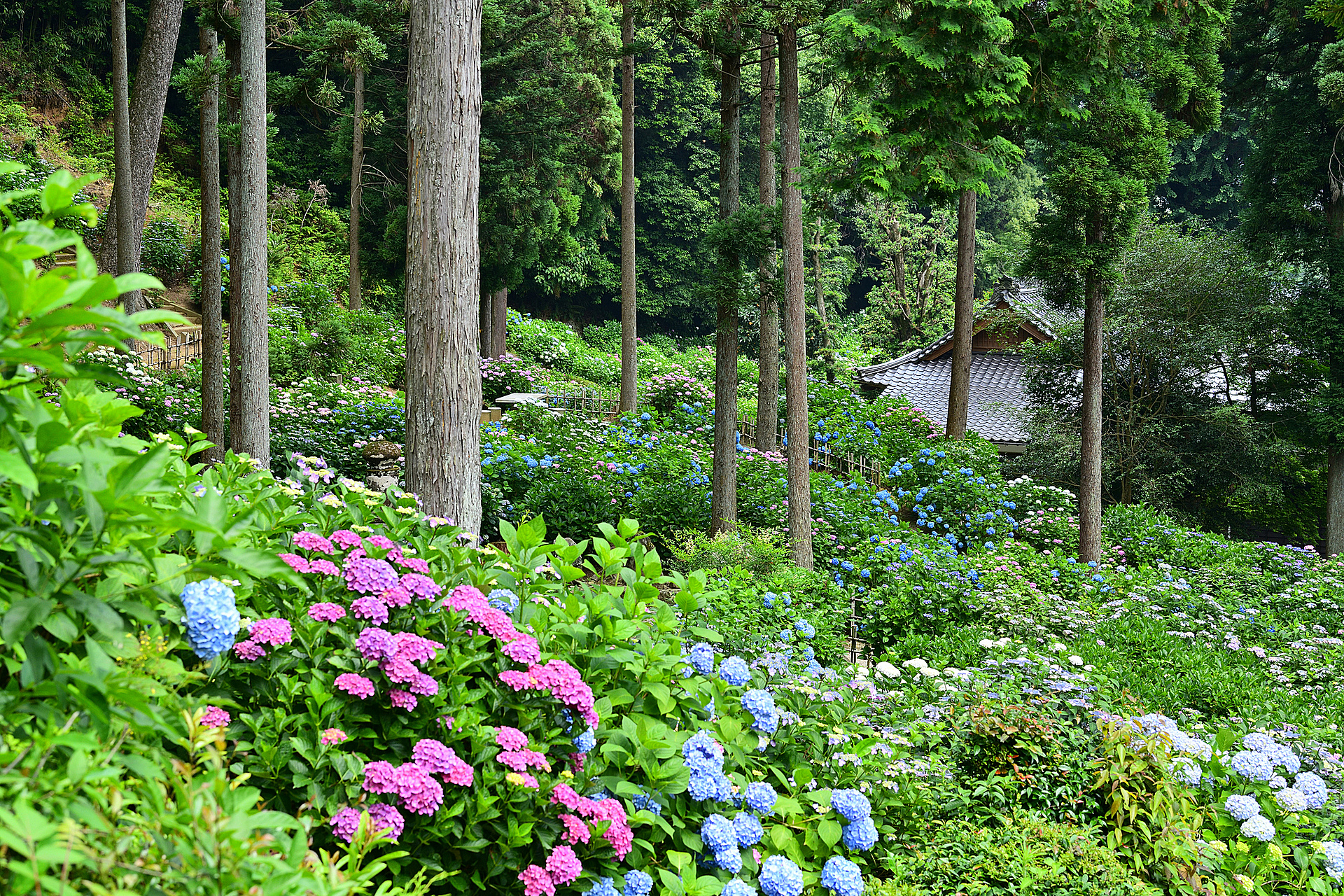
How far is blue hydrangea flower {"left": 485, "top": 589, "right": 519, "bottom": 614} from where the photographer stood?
88.3 inches

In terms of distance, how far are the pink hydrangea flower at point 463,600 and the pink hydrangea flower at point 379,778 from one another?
396 mm

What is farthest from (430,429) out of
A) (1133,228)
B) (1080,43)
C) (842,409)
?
(842,409)

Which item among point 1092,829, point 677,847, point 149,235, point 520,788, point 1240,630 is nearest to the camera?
point 520,788

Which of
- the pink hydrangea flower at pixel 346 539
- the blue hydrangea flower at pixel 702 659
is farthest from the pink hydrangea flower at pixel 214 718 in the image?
the blue hydrangea flower at pixel 702 659

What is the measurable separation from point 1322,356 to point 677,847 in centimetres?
1572

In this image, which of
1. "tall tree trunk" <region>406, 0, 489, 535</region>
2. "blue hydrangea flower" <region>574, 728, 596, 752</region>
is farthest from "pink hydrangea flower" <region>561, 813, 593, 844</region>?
"tall tree trunk" <region>406, 0, 489, 535</region>

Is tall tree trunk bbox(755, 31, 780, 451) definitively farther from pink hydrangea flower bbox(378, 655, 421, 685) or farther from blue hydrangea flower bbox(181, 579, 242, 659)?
blue hydrangea flower bbox(181, 579, 242, 659)

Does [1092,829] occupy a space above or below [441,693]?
below

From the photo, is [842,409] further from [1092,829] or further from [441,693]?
[441,693]

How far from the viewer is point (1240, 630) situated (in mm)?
7078

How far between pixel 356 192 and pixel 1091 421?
566 inches

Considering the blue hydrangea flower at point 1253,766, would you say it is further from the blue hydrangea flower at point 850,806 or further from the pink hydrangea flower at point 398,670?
the pink hydrangea flower at point 398,670

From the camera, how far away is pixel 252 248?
7.48 meters

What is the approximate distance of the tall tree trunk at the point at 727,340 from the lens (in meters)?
9.05
